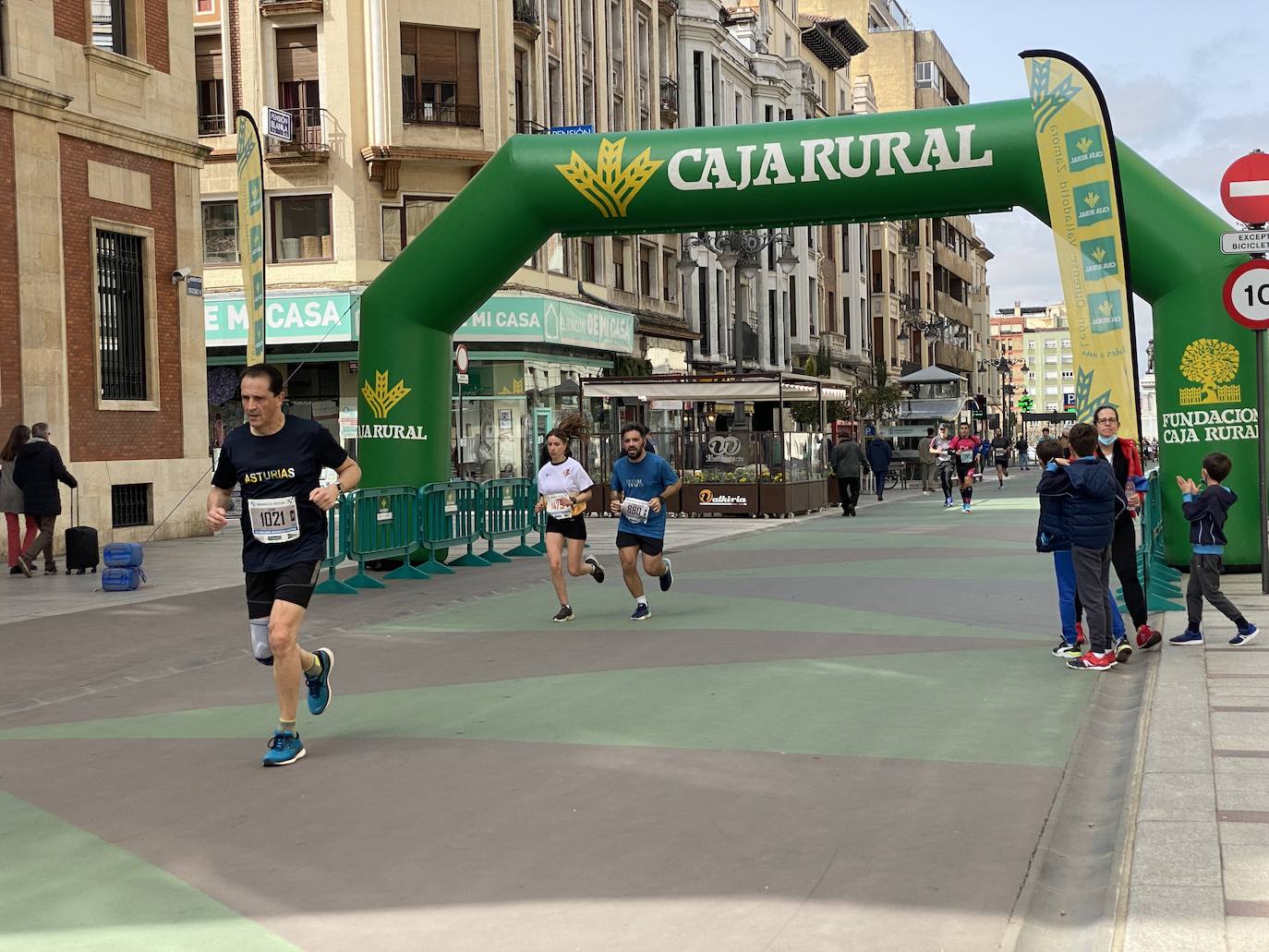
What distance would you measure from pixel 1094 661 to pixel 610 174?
8.06m

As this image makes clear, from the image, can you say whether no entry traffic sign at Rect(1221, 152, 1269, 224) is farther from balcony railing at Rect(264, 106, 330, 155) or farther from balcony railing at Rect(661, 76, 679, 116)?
balcony railing at Rect(661, 76, 679, 116)

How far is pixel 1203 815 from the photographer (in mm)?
5488

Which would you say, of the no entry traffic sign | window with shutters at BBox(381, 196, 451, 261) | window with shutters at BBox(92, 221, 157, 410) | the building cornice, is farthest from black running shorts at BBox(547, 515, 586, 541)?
window with shutters at BBox(381, 196, 451, 261)

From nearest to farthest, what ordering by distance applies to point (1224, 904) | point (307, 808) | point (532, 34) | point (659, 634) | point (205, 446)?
point (1224, 904) < point (307, 808) < point (659, 634) < point (205, 446) < point (532, 34)

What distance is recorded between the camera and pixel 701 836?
18.4 ft

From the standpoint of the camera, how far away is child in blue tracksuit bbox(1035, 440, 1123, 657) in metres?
9.35

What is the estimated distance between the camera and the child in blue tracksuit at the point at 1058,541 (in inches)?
368

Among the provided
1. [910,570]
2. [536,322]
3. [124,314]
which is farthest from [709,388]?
[910,570]

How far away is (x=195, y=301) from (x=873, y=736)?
61.4ft

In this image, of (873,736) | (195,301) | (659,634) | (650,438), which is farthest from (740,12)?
(873,736)

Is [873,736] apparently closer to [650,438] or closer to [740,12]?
[650,438]

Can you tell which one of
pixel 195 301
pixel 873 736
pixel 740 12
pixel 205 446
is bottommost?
pixel 873 736

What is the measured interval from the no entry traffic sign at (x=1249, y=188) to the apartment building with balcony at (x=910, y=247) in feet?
193

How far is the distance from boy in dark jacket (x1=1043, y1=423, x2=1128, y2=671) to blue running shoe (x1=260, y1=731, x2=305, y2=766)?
4834mm
